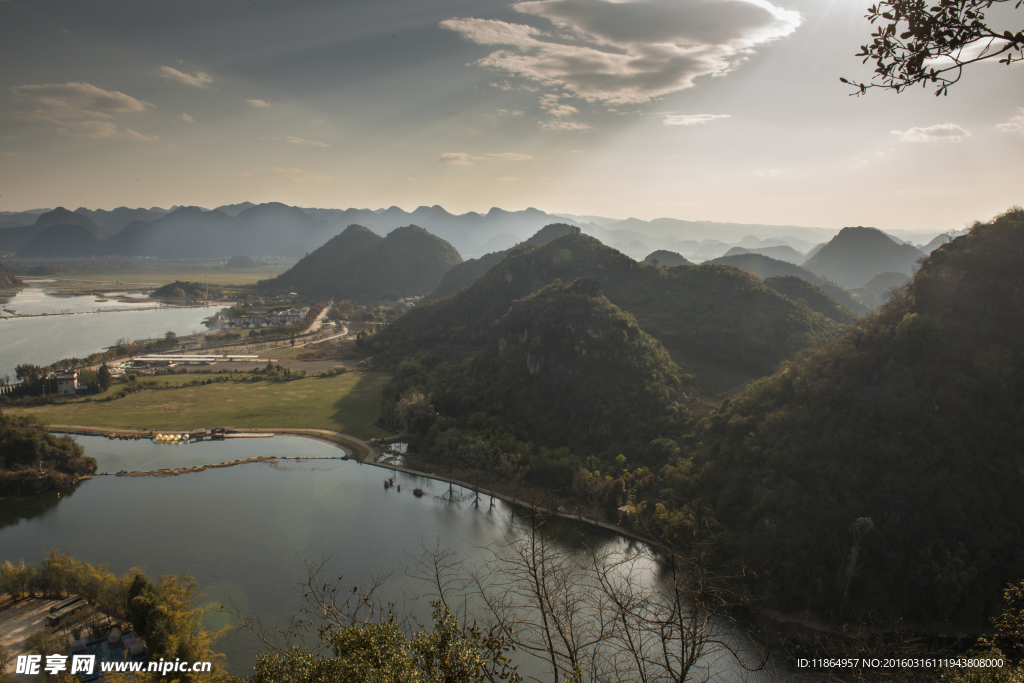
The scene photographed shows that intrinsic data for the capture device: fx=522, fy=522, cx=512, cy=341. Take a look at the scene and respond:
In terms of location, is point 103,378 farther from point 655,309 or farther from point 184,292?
point 184,292

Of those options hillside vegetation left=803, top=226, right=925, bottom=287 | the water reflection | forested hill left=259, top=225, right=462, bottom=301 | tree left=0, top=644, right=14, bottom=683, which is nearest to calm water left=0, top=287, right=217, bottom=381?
forested hill left=259, top=225, right=462, bottom=301

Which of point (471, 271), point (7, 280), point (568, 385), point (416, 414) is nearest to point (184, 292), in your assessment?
point (7, 280)

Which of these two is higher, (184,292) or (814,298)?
(814,298)

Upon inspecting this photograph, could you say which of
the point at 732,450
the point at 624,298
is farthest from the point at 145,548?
the point at 624,298

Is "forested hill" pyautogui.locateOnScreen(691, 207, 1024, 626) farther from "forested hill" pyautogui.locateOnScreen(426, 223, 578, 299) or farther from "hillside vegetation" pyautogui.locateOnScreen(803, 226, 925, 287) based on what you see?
"hillside vegetation" pyautogui.locateOnScreen(803, 226, 925, 287)

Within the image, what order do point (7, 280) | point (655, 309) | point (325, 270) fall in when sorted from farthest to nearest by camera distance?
1. point (325, 270)
2. point (7, 280)
3. point (655, 309)

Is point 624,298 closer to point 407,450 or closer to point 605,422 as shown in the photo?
point 605,422
